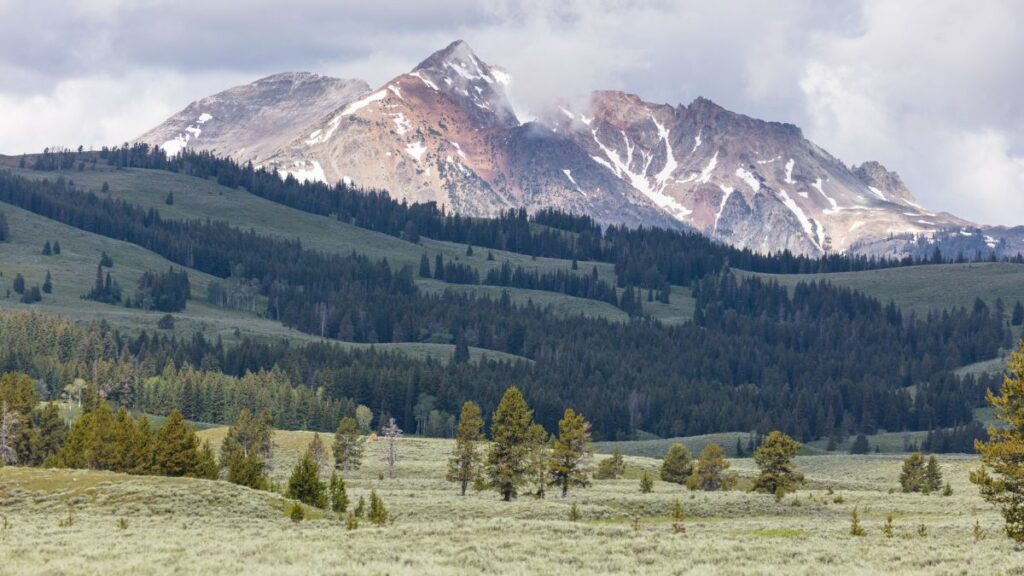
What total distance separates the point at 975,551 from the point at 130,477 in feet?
163

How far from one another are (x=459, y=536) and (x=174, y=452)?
158ft

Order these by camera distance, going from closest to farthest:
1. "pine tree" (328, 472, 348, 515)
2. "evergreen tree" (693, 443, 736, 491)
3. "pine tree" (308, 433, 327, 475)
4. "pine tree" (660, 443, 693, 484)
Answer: "pine tree" (328, 472, 348, 515) < "evergreen tree" (693, 443, 736, 491) < "pine tree" (660, 443, 693, 484) < "pine tree" (308, 433, 327, 475)

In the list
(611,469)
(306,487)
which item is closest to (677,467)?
(611,469)

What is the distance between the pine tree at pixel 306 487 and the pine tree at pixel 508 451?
1804 cm

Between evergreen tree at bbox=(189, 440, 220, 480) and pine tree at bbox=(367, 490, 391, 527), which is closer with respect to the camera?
pine tree at bbox=(367, 490, 391, 527)

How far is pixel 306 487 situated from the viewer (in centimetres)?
7469

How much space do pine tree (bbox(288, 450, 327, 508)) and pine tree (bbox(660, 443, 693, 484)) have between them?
5952 cm

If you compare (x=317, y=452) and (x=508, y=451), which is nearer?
(x=508, y=451)

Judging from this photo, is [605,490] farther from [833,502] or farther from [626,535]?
[626,535]

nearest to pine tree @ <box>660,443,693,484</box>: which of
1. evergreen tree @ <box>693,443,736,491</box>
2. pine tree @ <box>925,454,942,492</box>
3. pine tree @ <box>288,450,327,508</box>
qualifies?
evergreen tree @ <box>693,443,736,491</box>

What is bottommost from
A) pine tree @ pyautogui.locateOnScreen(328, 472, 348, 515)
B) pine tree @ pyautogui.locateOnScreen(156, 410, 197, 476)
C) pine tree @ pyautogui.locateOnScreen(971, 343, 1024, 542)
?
pine tree @ pyautogui.locateOnScreen(328, 472, 348, 515)

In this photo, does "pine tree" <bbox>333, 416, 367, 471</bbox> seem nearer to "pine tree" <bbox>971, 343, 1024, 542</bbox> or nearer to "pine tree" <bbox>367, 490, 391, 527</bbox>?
"pine tree" <bbox>367, 490, 391, 527</bbox>

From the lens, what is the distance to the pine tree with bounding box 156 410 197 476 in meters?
89.1

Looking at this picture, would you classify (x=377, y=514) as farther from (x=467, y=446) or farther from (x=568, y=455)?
(x=467, y=446)
